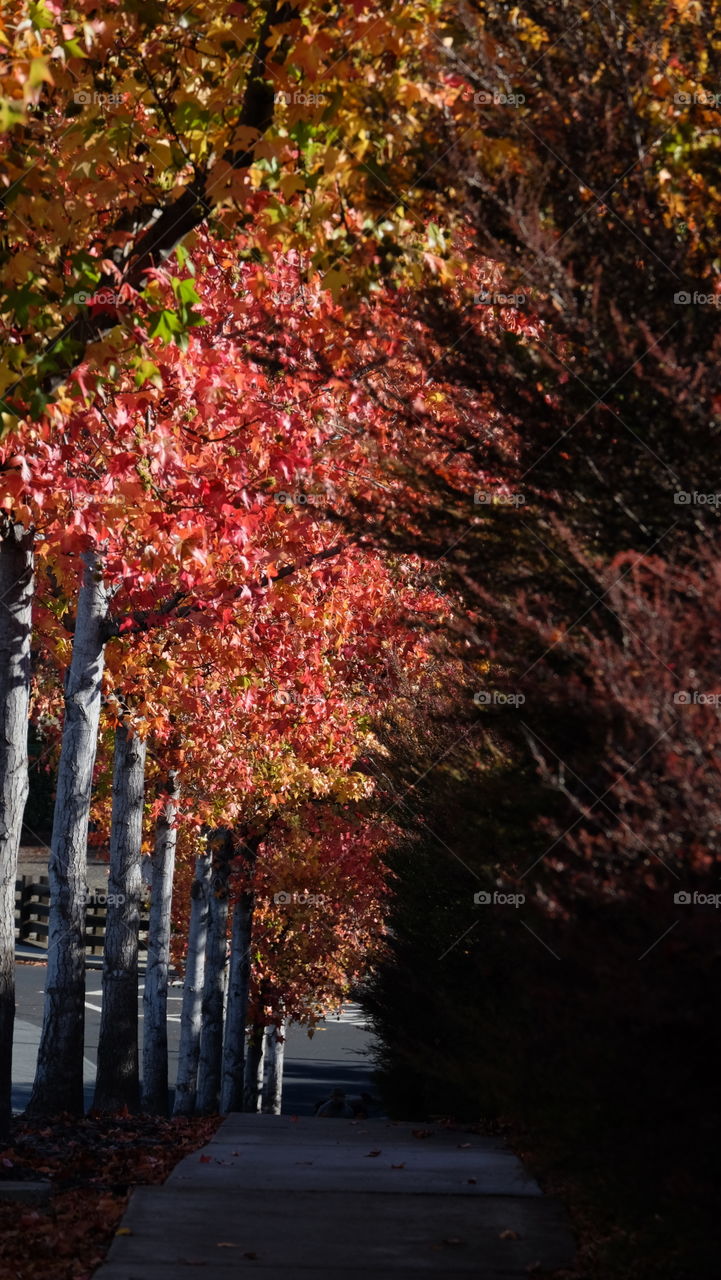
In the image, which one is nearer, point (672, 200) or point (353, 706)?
point (672, 200)

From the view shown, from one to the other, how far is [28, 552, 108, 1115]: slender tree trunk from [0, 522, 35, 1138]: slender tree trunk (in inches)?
67.4

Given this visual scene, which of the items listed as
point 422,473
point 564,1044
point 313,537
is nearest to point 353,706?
point 313,537

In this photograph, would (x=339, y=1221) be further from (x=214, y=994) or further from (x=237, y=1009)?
(x=237, y=1009)

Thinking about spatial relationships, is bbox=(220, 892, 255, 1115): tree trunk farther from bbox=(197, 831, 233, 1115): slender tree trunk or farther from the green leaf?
the green leaf

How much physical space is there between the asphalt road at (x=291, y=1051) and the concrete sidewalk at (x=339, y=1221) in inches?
471

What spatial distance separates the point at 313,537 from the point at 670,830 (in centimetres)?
890

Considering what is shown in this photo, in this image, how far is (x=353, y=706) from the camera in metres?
18.2

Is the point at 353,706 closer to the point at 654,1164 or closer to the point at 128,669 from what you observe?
the point at 128,669

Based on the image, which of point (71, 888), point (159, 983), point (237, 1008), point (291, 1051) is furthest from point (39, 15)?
point (291, 1051)

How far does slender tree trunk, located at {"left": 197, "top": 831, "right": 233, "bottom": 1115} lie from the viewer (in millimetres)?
20297

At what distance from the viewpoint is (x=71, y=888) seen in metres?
11.2

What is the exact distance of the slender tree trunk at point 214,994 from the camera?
20.3 metres

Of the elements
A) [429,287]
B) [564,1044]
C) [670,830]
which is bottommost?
[564,1044]

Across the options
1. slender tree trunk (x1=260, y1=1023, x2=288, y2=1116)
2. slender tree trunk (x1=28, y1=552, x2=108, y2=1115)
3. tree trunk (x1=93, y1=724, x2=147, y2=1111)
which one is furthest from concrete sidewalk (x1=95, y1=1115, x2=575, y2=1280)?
slender tree trunk (x1=260, y1=1023, x2=288, y2=1116)
